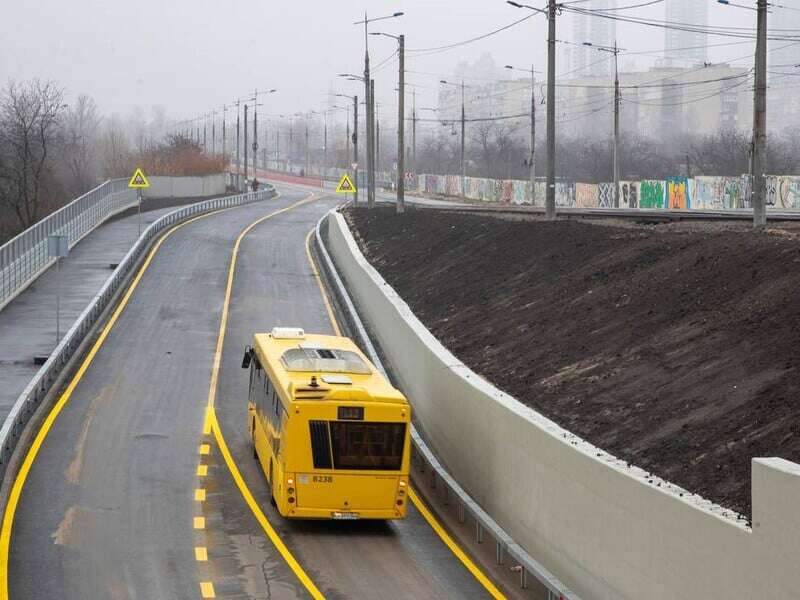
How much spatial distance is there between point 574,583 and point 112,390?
1814cm

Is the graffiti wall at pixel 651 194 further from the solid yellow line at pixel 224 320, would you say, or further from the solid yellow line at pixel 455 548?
the solid yellow line at pixel 455 548

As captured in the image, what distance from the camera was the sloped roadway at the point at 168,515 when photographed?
63.4ft

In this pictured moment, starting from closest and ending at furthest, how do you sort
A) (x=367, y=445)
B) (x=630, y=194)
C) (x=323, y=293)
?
1. (x=367, y=445)
2. (x=323, y=293)
3. (x=630, y=194)

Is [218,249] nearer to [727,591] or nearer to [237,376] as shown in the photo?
[237,376]

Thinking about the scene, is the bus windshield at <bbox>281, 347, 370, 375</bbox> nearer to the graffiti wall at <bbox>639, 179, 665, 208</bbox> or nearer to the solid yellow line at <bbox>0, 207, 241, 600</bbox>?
the solid yellow line at <bbox>0, 207, 241, 600</bbox>

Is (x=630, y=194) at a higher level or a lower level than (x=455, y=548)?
higher

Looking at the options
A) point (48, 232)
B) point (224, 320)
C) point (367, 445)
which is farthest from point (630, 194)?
point (367, 445)

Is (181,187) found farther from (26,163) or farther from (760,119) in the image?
(760,119)

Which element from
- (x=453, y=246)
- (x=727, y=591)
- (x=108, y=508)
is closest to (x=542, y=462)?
(x=727, y=591)

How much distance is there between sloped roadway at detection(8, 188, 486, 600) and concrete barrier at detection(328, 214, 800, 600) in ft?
4.82

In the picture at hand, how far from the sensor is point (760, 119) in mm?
28672

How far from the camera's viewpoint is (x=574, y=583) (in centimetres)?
1788

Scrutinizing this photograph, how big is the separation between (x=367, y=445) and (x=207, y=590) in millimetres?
4054

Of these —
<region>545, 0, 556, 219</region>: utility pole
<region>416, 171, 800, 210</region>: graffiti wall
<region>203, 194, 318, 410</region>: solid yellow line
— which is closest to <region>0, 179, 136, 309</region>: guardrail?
<region>203, 194, 318, 410</region>: solid yellow line
